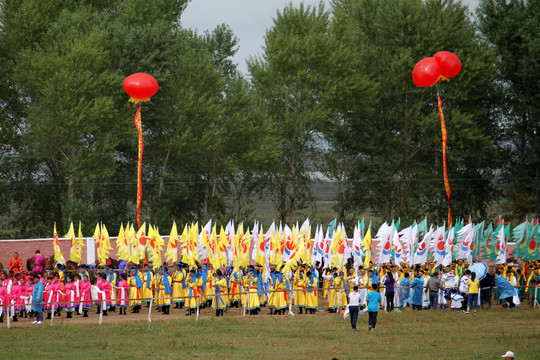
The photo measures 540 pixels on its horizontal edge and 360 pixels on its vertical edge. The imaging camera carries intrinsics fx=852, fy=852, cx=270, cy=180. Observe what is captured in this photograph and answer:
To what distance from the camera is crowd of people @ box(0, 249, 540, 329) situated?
25844mm

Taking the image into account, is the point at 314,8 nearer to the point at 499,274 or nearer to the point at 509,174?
the point at 509,174

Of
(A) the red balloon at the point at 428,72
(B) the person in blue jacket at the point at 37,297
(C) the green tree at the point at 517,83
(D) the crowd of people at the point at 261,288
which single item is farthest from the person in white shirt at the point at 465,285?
(C) the green tree at the point at 517,83

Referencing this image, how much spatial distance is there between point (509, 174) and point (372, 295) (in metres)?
33.6

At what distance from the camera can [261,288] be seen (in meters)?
26.8

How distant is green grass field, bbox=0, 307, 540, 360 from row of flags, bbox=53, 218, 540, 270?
2682mm

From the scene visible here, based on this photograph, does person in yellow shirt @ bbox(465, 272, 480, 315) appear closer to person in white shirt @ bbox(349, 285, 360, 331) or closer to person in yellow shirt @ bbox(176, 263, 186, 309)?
person in white shirt @ bbox(349, 285, 360, 331)

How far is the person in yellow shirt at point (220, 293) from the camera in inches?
1024

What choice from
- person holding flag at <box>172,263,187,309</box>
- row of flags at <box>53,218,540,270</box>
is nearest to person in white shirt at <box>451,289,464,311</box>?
row of flags at <box>53,218,540,270</box>

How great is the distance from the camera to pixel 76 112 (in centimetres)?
4250

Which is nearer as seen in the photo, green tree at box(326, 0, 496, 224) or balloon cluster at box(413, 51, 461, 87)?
balloon cluster at box(413, 51, 461, 87)

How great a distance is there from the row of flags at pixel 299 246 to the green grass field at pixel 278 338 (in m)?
2.68

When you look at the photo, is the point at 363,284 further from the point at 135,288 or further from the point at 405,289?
the point at 135,288

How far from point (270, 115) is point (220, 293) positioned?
25709 mm

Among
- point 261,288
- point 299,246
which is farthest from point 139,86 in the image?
point 261,288
